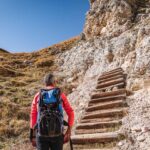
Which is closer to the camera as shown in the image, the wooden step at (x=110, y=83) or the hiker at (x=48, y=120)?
the hiker at (x=48, y=120)

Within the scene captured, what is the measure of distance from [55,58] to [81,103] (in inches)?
670

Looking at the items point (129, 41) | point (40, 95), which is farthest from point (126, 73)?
point (40, 95)

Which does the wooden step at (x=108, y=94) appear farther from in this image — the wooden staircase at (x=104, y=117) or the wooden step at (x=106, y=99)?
the wooden step at (x=106, y=99)

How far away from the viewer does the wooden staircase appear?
1040cm

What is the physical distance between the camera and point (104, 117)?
40.6 ft

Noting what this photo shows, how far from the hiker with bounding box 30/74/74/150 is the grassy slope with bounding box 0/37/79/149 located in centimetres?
624

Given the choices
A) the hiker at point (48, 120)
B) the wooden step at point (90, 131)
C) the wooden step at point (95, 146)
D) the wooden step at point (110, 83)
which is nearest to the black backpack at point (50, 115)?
the hiker at point (48, 120)

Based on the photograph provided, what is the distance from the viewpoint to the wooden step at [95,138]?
33.3ft

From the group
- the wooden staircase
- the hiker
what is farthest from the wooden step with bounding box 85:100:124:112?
the hiker

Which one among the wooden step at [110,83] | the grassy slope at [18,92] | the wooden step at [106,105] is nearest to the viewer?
the wooden step at [106,105]

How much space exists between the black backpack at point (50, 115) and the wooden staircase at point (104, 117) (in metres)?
3.31

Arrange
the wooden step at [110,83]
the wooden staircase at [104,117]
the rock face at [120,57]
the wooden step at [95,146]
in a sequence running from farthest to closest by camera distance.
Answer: the wooden step at [110,83] → the rock face at [120,57] → the wooden staircase at [104,117] → the wooden step at [95,146]

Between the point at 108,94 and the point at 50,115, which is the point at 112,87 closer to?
the point at 108,94

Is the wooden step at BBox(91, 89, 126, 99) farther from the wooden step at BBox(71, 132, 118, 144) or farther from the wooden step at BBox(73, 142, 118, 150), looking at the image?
the wooden step at BBox(73, 142, 118, 150)
